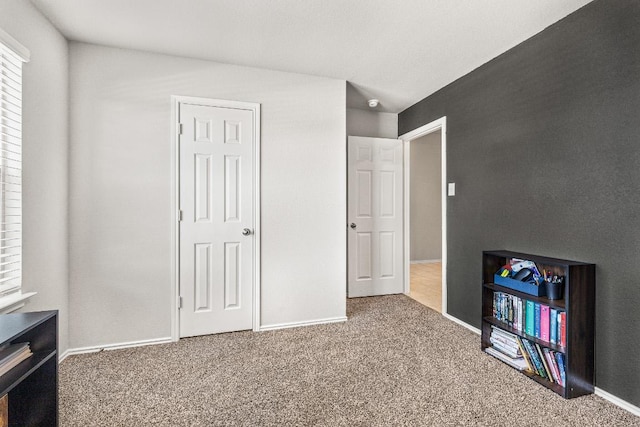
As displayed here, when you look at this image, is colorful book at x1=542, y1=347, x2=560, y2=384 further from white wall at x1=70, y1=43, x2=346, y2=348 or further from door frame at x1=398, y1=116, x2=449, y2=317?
white wall at x1=70, y1=43, x2=346, y2=348

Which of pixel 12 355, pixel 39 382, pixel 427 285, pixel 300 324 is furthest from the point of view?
pixel 427 285

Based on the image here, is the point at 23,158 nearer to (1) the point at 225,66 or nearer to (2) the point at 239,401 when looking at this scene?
(1) the point at 225,66

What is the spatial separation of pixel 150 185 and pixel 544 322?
3.08 m

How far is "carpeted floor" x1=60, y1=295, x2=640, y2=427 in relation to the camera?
5.56 feet

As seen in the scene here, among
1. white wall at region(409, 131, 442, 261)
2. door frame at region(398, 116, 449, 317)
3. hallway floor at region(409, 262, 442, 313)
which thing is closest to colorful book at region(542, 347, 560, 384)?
door frame at region(398, 116, 449, 317)

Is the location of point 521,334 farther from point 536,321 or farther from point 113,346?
point 113,346

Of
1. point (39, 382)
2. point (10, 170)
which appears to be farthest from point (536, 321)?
point (10, 170)

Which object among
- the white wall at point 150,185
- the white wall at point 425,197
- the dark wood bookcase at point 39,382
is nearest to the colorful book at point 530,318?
the white wall at point 150,185

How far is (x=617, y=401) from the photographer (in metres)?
1.82

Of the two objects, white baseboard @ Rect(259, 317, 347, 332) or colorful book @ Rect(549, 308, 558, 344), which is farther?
white baseboard @ Rect(259, 317, 347, 332)

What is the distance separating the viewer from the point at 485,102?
110 inches

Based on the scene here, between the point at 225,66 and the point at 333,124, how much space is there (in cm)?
112

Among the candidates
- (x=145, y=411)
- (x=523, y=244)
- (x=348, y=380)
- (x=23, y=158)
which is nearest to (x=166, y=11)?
(x=23, y=158)

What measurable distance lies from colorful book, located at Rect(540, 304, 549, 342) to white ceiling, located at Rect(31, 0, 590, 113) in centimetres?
194
